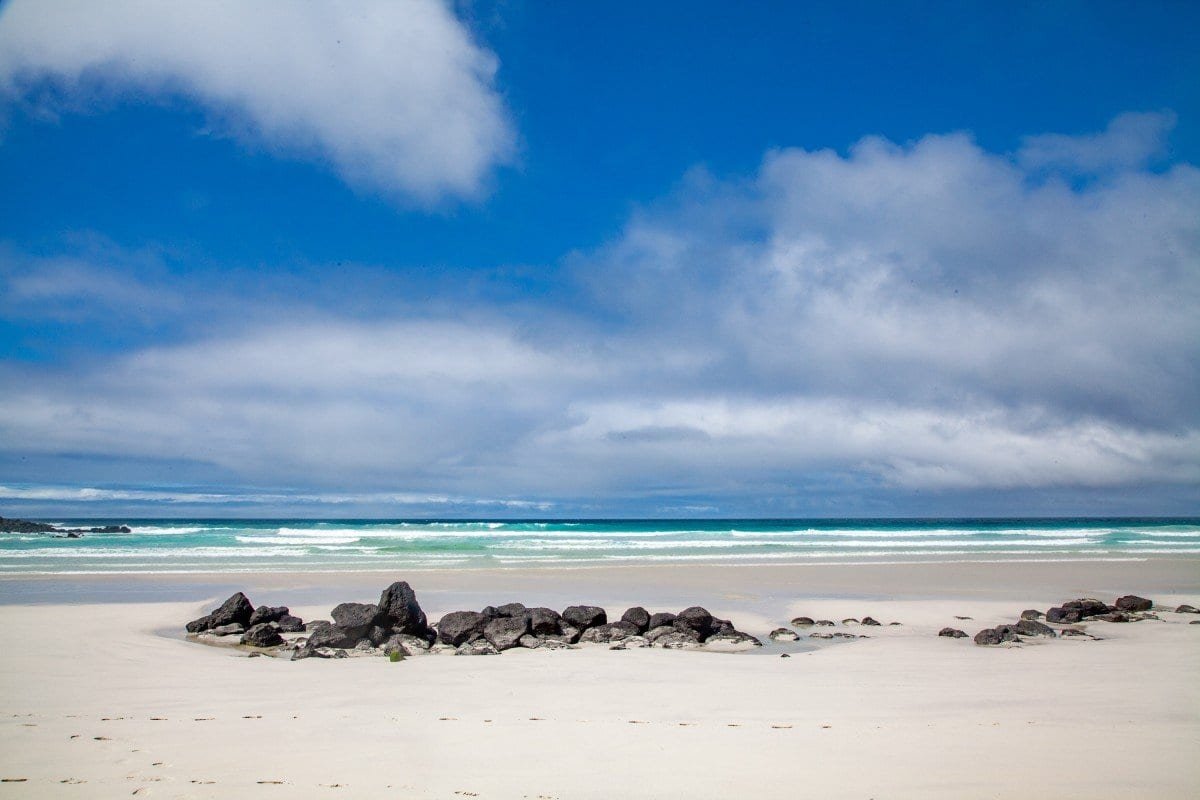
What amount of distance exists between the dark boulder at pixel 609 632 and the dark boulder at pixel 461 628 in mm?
1638

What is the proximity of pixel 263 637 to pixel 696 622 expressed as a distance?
6692mm

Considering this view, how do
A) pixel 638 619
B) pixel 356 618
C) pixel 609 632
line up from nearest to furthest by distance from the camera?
pixel 356 618 < pixel 609 632 < pixel 638 619

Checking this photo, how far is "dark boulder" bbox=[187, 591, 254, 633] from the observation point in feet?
39.3

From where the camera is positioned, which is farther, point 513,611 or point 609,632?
point 513,611

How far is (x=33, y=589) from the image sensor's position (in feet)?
60.6

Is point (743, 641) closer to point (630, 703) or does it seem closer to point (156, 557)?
point (630, 703)

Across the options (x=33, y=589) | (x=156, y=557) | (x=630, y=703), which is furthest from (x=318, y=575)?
(x=630, y=703)

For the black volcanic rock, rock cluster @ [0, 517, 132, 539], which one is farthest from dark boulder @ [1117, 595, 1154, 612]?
the black volcanic rock

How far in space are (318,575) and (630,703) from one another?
1811 cm

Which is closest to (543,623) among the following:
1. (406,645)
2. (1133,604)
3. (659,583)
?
(406,645)

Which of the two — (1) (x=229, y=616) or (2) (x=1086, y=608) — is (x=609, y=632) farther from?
(2) (x=1086, y=608)

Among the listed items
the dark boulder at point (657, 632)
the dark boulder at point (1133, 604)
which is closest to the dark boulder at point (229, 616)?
the dark boulder at point (657, 632)

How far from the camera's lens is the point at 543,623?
11320 millimetres

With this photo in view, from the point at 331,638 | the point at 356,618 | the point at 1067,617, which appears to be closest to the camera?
the point at 331,638
